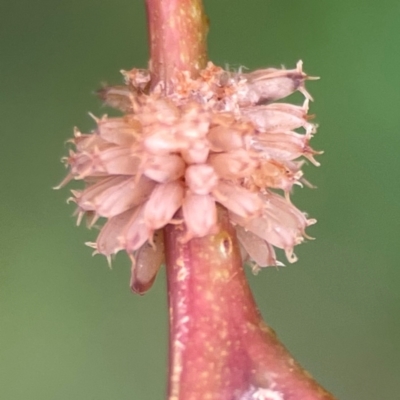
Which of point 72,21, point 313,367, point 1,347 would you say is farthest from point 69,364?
point 72,21

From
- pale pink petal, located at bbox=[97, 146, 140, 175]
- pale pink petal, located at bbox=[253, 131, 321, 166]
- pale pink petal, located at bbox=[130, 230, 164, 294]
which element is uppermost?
pale pink petal, located at bbox=[253, 131, 321, 166]

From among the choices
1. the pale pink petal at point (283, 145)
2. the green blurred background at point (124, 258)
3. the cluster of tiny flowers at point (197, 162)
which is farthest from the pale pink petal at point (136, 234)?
the green blurred background at point (124, 258)

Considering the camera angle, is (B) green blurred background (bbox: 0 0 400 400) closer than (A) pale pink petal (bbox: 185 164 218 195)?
No

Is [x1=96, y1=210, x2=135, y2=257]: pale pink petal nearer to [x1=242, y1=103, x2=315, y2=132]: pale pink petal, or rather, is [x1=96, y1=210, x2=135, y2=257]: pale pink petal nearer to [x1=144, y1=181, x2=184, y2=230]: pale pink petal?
[x1=144, y1=181, x2=184, y2=230]: pale pink petal

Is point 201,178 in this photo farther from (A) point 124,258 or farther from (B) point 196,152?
(A) point 124,258

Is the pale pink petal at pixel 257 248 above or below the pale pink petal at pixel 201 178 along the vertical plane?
below

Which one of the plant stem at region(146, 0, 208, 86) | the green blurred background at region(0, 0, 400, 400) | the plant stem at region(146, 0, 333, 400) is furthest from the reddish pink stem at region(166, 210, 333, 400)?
the green blurred background at region(0, 0, 400, 400)

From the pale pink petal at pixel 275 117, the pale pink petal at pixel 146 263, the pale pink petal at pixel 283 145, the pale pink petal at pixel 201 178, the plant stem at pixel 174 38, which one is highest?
the plant stem at pixel 174 38

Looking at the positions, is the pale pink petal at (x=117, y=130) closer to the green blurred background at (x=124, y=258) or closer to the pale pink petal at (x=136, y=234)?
the pale pink petal at (x=136, y=234)
